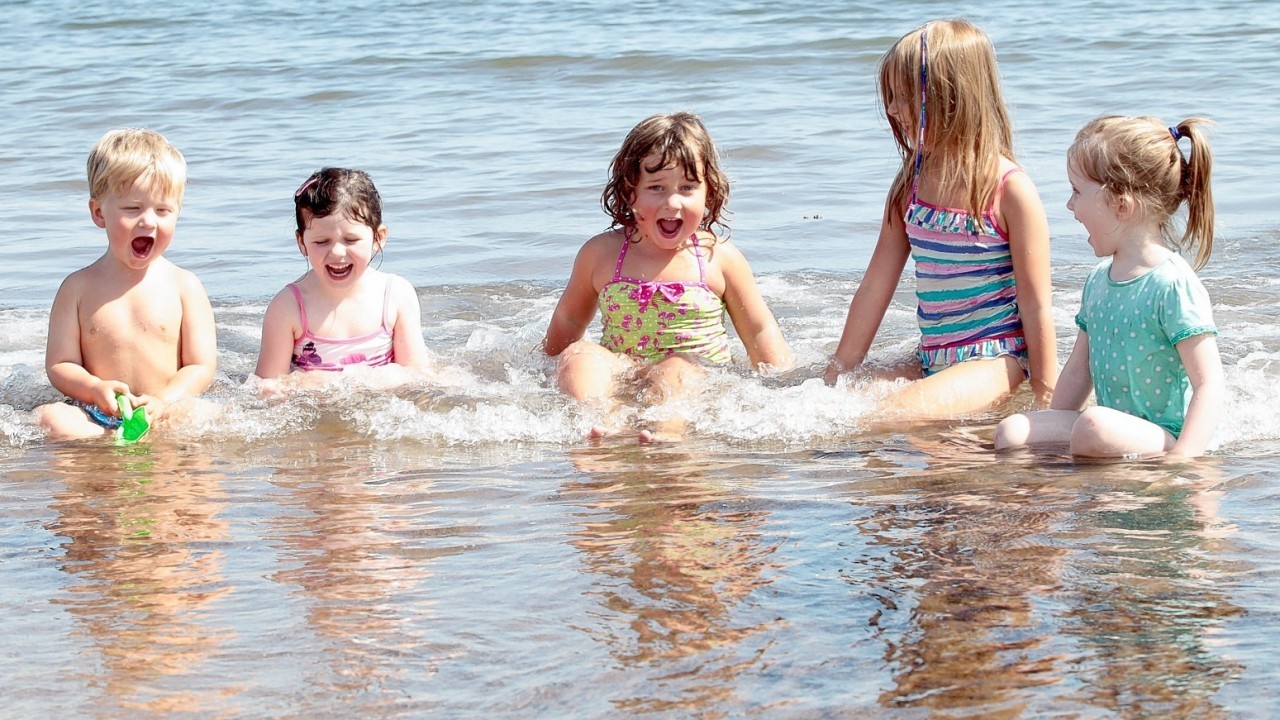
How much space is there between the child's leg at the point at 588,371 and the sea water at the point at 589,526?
17 centimetres

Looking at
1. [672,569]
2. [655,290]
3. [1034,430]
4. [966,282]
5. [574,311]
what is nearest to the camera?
[672,569]

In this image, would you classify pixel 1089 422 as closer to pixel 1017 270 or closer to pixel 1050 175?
pixel 1017 270

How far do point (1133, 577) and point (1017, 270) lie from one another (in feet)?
7.11

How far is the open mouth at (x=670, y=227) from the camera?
5.45 m

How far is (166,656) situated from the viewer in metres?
2.84

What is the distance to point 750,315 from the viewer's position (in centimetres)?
564

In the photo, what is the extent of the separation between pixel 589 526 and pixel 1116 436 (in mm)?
1532

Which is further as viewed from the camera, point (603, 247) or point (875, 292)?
point (603, 247)

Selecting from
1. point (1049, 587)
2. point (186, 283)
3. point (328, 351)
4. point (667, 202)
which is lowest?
point (1049, 587)

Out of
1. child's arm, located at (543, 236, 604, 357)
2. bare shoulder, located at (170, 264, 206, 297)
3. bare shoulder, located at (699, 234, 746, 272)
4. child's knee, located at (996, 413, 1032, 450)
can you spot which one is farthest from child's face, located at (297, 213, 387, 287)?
child's knee, located at (996, 413, 1032, 450)

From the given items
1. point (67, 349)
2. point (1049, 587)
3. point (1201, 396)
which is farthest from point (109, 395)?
point (1201, 396)

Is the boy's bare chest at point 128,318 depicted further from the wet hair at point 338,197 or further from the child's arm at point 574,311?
the child's arm at point 574,311

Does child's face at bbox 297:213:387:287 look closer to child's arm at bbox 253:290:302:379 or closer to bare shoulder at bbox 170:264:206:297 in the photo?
child's arm at bbox 253:290:302:379

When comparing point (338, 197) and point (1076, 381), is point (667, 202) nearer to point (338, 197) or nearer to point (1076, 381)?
point (338, 197)
